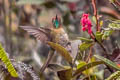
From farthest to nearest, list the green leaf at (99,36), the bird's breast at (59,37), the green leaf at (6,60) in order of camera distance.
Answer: the bird's breast at (59,37)
the green leaf at (99,36)
the green leaf at (6,60)

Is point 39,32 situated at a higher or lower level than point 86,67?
higher

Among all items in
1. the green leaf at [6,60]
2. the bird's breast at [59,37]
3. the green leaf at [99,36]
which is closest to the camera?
the green leaf at [6,60]

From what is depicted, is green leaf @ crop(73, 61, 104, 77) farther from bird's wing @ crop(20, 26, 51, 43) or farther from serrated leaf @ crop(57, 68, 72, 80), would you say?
bird's wing @ crop(20, 26, 51, 43)

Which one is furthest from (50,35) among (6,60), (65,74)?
(6,60)

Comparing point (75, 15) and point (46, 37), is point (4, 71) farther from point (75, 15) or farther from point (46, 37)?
point (75, 15)

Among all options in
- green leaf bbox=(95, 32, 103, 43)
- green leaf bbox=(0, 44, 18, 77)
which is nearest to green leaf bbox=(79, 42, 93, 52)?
green leaf bbox=(95, 32, 103, 43)

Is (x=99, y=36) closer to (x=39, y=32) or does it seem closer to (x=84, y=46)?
(x=84, y=46)

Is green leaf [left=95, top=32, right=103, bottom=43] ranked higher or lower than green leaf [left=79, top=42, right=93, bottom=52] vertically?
higher

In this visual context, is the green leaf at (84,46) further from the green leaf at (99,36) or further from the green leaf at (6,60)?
the green leaf at (6,60)

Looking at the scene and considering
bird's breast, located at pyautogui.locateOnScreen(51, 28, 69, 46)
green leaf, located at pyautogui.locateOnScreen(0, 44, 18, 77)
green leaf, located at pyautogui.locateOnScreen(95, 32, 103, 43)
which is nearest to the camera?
green leaf, located at pyautogui.locateOnScreen(0, 44, 18, 77)

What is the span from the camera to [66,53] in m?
1.12

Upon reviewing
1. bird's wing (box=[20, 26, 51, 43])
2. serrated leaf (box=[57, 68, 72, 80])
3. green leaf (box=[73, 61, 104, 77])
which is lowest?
serrated leaf (box=[57, 68, 72, 80])

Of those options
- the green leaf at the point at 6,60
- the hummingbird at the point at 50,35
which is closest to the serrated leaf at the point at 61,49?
the hummingbird at the point at 50,35

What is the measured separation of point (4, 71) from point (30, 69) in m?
0.08
